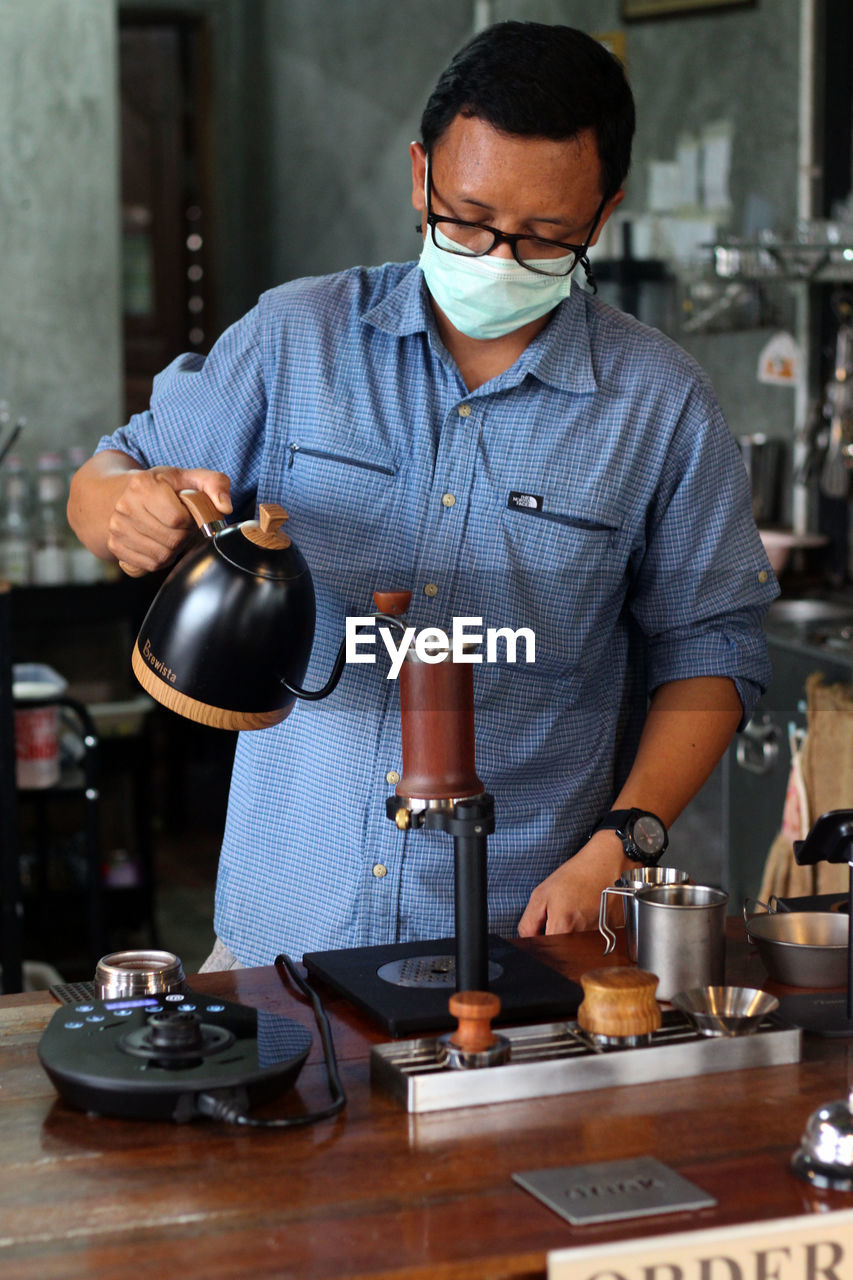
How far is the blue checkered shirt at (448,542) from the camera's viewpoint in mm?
1685

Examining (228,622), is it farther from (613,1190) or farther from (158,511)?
(613,1190)

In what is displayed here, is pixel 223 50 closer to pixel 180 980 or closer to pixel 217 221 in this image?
pixel 217 221

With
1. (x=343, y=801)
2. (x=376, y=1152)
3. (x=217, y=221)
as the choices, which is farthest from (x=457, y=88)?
(x=217, y=221)

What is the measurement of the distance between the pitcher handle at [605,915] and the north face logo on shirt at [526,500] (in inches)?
16.2

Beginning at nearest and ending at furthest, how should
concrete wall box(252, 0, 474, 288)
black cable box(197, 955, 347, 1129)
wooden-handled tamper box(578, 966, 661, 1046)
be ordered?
black cable box(197, 955, 347, 1129) < wooden-handled tamper box(578, 966, 661, 1046) < concrete wall box(252, 0, 474, 288)

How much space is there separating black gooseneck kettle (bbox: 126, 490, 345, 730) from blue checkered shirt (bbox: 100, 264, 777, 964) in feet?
0.85

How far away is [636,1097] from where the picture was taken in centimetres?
122

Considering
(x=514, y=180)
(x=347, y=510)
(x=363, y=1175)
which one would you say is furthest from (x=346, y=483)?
(x=363, y=1175)

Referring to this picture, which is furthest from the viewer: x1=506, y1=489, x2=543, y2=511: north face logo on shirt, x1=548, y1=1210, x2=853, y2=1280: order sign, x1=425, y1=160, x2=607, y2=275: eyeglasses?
x1=506, y1=489, x2=543, y2=511: north face logo on shirt

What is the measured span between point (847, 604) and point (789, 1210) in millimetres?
2781

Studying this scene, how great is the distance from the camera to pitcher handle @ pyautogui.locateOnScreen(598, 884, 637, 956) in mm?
1492

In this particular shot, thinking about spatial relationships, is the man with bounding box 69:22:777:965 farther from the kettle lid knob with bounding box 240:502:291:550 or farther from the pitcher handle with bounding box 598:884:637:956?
the kettle lid knob with bounding box 240:502:291:550

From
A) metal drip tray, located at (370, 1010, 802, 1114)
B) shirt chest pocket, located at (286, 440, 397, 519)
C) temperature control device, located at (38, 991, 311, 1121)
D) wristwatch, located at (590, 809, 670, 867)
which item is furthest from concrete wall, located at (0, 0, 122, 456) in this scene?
metal drip tray, located at (370, 1010, 802, 1114)

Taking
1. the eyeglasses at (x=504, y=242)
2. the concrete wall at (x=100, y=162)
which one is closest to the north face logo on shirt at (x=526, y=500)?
the eyeglasses at (x=504, y=242)
